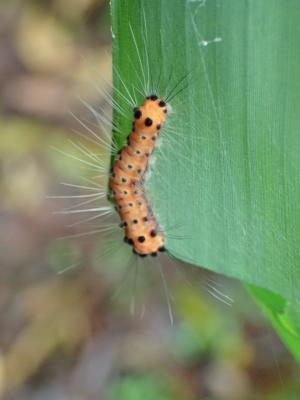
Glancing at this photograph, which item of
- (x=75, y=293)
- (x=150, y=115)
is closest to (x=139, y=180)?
(x=150, y=115)

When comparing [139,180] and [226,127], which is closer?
[226,127]

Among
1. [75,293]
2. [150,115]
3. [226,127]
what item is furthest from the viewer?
[75,293]

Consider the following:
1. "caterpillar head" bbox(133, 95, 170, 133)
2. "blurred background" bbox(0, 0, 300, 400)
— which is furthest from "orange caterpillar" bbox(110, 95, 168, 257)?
"blurred background" bbox(0, 0, 300, 400)

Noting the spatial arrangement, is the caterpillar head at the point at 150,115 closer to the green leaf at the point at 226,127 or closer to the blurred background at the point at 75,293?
the green leaf at the point at 226,127

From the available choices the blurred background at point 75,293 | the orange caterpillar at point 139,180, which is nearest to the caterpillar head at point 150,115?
the orange caterpillar at point 139,180

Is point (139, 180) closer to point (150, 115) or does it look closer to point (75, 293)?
point (150, 115)

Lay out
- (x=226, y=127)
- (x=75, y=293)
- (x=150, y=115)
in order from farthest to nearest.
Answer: (x=75, y=293) < (x=150, y=115) < (x=226, y=127)
